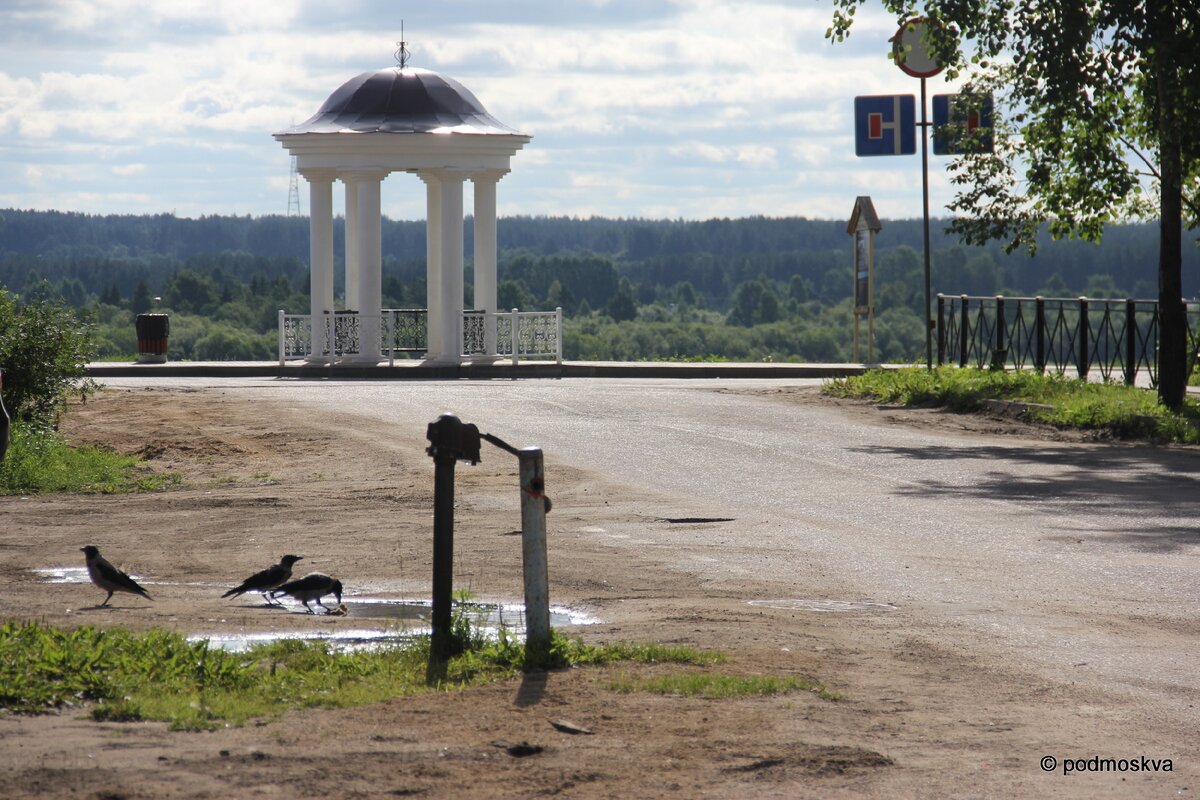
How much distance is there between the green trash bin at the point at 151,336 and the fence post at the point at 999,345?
1643cm

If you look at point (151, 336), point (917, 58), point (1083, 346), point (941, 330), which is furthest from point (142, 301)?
point (1083, 346)

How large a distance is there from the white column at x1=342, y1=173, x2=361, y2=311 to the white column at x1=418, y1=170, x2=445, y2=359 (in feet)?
4.60

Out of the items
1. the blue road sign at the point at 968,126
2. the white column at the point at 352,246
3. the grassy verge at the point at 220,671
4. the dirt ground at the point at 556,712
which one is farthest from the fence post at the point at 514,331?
the grassy verge at the point at 220,671

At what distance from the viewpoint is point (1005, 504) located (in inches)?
463

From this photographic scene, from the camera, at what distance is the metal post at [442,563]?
6.49 meters

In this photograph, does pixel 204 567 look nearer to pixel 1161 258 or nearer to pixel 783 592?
pixel 783 592

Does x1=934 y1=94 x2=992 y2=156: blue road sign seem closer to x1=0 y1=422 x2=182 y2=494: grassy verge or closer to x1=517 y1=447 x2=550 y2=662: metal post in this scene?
x1=0 y1=422 x2=182 y2=494: grassy verge

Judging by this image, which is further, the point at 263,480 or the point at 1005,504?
the point at 263,480

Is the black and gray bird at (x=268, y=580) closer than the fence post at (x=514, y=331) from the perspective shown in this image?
Yes

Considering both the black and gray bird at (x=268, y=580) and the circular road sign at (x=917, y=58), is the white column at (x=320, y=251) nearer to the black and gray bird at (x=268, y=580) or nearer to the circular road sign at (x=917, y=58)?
the circular road sign at (x=917, y=58)

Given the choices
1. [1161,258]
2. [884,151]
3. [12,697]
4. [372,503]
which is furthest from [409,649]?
[884,151]

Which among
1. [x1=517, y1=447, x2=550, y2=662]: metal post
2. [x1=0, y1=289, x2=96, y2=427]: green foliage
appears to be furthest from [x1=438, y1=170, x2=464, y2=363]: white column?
[x1=517, y1=447, x2=550, y2=662]: metal post

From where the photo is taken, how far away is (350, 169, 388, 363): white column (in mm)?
30562

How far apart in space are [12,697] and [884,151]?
23.8 m
